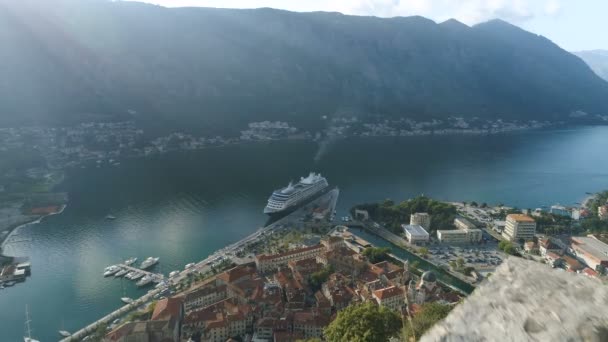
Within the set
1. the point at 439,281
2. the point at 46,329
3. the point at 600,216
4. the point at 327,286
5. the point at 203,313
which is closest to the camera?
the point at 203,313

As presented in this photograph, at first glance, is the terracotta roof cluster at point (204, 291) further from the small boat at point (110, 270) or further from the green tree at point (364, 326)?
the green tree at point (364, 326)

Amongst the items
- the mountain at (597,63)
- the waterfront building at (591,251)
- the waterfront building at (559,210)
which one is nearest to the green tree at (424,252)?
the waterfront building at (591,251)

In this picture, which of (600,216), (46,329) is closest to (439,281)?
(46,329)

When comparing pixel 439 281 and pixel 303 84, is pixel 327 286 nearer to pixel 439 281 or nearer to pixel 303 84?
pixel 439 281

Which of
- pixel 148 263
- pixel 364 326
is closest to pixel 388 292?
pixel 364 326

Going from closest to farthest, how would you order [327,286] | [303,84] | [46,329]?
[46,329], [327,286], [303,84]

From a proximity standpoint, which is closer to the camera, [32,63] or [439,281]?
[439,281]

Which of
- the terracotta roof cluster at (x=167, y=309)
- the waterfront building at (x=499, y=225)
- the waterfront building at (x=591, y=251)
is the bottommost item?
the terracotta roof cluster at (x=167, y=309)
